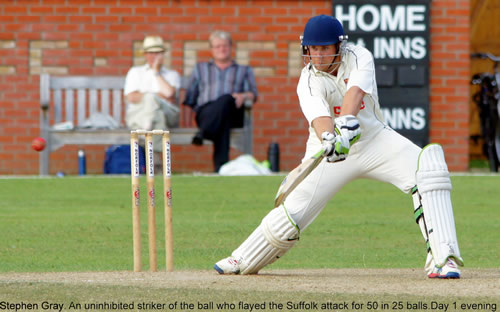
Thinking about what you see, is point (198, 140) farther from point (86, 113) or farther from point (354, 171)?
point (354, 171)

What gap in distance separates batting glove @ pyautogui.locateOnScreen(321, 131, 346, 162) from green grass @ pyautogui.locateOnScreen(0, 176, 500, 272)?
65.9 inches

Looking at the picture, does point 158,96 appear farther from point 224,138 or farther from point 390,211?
point 390,211

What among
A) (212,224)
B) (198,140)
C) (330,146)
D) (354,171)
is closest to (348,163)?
(354,171)

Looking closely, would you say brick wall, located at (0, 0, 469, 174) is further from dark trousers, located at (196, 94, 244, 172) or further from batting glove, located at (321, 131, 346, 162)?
batting glove, located at (321, 131, 346, 162)

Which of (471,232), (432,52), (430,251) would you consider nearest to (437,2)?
(432,52)

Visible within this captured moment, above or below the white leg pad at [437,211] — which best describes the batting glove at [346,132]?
above

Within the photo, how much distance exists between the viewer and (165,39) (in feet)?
51.4

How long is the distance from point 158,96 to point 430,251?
7528 millimetres

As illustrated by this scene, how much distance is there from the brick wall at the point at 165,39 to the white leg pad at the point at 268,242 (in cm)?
840

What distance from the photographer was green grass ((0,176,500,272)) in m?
8.61

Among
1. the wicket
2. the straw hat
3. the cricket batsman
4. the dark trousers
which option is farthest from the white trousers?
the straw hat

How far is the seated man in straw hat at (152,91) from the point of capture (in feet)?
45.9

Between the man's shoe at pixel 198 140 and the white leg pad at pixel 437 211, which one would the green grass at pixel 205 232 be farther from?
the man's shoe at pixel 198 140

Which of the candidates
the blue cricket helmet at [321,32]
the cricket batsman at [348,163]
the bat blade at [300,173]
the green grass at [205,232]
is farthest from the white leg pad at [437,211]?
the blue cricket helmet at [321,32]
